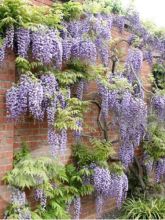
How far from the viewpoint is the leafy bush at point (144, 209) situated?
607 cm

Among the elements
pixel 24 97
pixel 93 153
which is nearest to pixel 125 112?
pixel 93 153

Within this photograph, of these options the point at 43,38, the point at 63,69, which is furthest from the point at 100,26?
the point at 43,38

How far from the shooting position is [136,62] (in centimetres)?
657

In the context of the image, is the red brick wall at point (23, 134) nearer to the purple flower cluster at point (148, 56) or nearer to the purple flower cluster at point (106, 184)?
the purple flower cluster at point (106, 184)

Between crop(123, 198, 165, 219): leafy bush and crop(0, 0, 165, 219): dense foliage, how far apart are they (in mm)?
206

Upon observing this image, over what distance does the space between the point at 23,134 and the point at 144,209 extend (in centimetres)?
244

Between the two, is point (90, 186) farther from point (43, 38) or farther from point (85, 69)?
point (43, 38)

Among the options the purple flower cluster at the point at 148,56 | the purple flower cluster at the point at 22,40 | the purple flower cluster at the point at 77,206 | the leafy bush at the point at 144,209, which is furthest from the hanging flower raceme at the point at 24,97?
the purple flower cluster at the point at 148,56

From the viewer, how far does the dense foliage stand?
4.39 metres

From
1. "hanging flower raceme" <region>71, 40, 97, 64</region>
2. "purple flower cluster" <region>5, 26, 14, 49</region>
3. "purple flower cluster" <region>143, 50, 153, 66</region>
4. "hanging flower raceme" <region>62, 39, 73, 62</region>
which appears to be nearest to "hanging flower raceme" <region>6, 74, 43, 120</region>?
"purple flower cluster" <region>5, 26, 14, 49</region>

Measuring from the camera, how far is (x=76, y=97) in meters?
5.55

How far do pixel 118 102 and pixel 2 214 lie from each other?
237 cm

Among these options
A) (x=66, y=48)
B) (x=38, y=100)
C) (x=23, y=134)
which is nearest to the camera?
(x=38, y=100)

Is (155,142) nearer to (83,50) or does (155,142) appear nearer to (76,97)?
(76,97)
